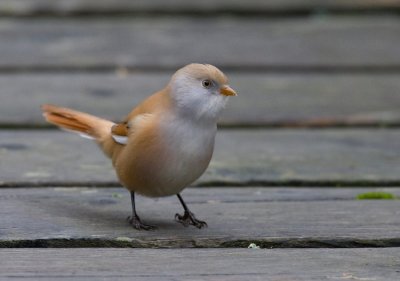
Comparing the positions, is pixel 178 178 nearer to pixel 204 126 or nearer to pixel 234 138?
pixel 204 126

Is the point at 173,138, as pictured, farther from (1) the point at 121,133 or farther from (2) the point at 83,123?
(2) the point at 83,123

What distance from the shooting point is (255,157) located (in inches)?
155

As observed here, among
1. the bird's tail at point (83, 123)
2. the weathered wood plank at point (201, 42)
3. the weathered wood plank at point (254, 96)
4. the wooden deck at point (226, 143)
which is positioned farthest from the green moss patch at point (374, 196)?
the weathered wood plank at point (201, 42)

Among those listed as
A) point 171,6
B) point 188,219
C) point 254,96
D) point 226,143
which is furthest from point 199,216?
point 171,6

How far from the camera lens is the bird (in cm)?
303

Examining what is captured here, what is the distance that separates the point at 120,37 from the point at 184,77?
99.1 inches

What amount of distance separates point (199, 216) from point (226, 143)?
1049mm

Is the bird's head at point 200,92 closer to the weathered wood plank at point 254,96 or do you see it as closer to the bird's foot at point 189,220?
the bird's foot at point 189,220

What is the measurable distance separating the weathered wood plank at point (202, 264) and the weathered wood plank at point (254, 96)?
180 centimetres

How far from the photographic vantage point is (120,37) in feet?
18.6

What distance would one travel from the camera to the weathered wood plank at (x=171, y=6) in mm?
6152

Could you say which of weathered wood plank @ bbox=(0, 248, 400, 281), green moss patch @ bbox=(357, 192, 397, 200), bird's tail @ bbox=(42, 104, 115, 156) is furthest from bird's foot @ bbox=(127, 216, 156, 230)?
green moss patch @ bbox=(357, 192, 397, 200)

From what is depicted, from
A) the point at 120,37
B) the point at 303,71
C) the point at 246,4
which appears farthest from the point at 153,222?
the point at 246,4

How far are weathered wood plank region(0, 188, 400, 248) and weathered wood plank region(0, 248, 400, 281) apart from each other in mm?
121
